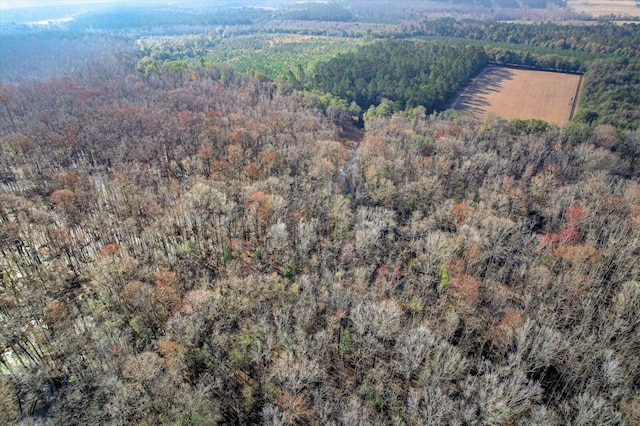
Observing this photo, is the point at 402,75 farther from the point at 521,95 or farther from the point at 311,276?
the point at 311,276

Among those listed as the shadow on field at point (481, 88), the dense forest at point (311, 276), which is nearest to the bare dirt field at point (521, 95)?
the shadow on field at point (481, 88)

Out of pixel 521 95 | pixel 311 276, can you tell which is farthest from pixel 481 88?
pixel 311 276

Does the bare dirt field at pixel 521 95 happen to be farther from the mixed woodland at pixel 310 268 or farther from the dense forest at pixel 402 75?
the mixed woodland at pixel 310 268

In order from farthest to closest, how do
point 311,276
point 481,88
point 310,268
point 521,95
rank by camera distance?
point 481,88 → point 521,95 → point 310,268 → point 311,276

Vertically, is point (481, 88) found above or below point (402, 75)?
below

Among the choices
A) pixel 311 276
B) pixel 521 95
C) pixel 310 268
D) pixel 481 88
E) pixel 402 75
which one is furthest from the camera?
pixel 481 88

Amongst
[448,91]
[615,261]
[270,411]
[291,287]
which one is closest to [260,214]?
[291,287]

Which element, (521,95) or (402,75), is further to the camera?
(521,95)

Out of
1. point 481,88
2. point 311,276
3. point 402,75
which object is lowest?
point 311,276
